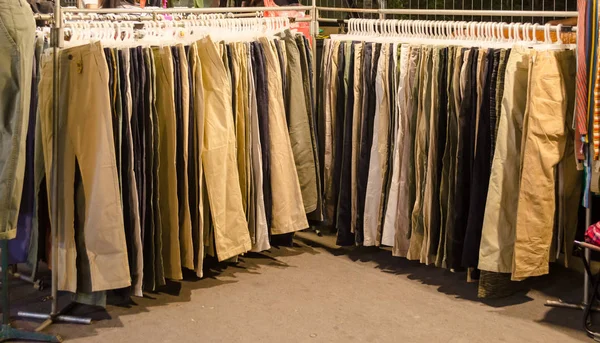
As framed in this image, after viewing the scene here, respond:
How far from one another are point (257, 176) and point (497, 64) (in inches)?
49.3

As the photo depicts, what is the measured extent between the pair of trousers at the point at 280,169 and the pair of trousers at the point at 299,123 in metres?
0.09

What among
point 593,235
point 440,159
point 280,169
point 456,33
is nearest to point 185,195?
point 280,169

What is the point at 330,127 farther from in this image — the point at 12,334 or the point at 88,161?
the point at 12,334

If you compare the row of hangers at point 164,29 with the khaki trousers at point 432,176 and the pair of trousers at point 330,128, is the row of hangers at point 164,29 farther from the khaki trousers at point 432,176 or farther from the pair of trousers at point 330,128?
the khaki trousers at point 432,176

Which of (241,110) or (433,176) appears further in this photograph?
(241,110)

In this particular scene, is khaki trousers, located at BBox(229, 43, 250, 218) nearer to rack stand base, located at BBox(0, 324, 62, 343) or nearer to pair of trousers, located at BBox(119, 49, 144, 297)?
pair of trousers, located at BBox(119, 49, 144, 297)

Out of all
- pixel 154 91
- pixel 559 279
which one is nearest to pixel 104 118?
pixel 154 91

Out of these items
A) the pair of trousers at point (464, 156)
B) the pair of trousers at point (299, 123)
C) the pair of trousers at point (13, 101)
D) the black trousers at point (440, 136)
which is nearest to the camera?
the pair of trousers at point (13, 101)

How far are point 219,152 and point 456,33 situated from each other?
1232mm

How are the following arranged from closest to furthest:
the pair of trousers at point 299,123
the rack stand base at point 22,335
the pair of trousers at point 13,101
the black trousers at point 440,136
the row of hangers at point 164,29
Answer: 1. the pair of trousers at point 13,101
2. the rack stand base at point 22,335
3. the row of hangers at point 164,29
4. the black trousers at point 440,136
5. the pair of trousers at point 299,123

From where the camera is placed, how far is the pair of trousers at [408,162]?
13.2 ft

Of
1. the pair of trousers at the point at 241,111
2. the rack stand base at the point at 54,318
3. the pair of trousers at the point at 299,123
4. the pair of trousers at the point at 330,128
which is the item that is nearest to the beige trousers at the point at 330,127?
the pair of trousers at the point at 330,128

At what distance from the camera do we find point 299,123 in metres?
4.33

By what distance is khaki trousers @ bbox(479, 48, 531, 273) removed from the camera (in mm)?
3592
